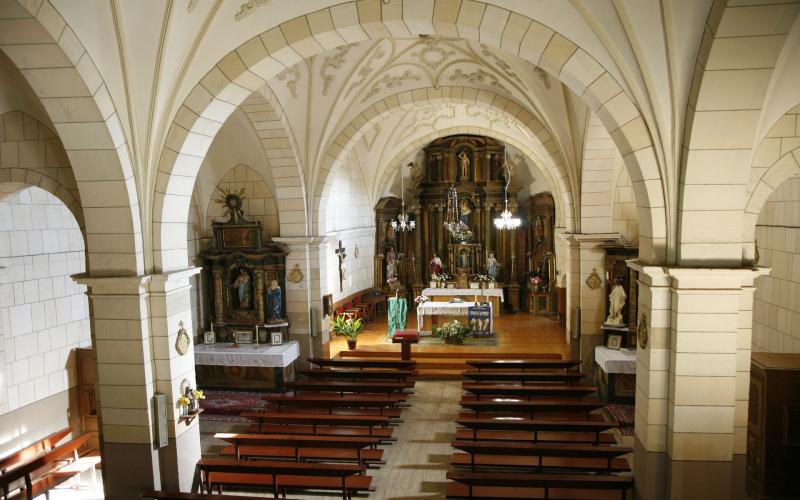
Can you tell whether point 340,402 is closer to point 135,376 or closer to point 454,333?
point 135,376

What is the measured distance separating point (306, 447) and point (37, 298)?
16.4ft

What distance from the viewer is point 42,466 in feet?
26.1

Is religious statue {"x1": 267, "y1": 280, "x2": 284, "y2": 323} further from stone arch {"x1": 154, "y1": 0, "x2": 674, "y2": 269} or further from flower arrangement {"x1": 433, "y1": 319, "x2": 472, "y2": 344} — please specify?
stone arch {"x1": 154, "y1": 0, "x2": 674, "y2": 269}

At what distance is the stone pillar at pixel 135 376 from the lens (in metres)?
6.84

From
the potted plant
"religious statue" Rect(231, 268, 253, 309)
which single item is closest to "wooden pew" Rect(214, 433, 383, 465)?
"religious statue" Rect(231, 268, 253, 309)

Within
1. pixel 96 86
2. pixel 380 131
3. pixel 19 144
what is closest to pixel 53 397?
pixel 19 144

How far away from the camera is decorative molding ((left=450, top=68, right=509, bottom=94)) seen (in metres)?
11.4

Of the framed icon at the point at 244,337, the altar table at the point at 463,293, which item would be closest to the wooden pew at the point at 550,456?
the framed icon at the point at 244,337

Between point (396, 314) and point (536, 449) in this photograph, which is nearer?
point (536, 449)

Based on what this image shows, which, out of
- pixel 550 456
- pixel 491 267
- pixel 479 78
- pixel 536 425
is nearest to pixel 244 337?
pixel 536 425

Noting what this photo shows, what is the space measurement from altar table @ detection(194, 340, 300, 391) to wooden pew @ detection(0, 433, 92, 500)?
3.34m

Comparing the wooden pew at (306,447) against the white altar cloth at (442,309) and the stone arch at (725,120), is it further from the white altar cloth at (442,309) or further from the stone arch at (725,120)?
the white altar cloth at (442,309)

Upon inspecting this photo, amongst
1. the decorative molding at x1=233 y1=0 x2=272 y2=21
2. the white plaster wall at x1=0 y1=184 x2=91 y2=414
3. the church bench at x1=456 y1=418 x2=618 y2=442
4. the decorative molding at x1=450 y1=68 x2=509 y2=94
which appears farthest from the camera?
the decorative molding at x1=450 y1=68 x2=509 y2=94

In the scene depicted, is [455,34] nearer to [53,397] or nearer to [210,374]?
[53,397]
